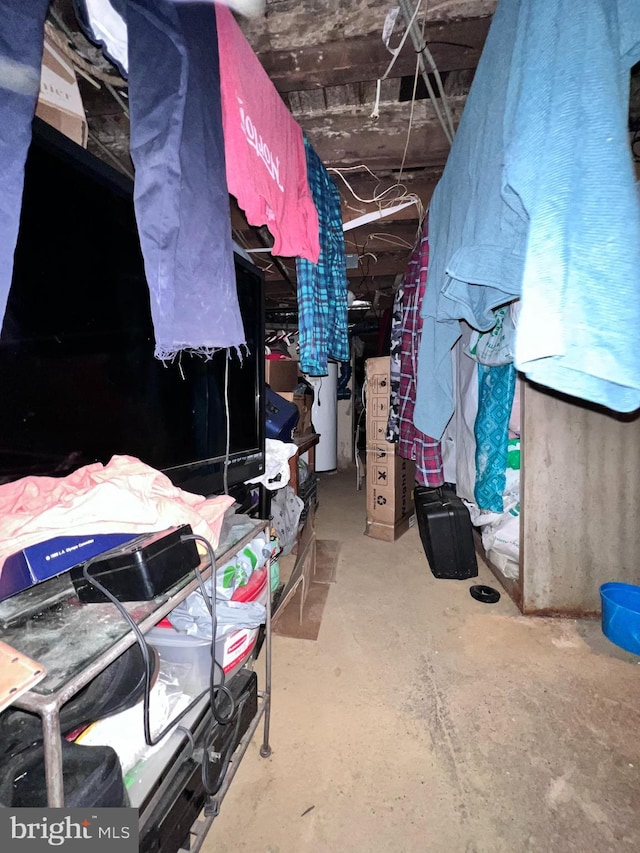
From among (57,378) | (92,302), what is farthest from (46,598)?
(92,302)

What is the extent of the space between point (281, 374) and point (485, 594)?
1.82 metres

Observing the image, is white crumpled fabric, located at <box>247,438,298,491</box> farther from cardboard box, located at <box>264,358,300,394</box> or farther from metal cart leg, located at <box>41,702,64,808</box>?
metal cart leg, located at <box>41,702,64,808</box>

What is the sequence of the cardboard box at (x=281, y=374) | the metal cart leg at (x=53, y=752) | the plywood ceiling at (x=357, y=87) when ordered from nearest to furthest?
the metal cart leg at (x=53, y=752)
the plywood ceiling at (x=357, y=87)
the cardboard box at (x=281, y=374)

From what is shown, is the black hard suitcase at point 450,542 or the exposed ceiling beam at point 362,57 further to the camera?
the black hard suitcase at point 450,542

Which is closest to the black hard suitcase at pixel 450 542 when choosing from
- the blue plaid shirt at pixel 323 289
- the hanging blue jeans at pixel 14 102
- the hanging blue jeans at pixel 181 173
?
the blue plaid shirt at pixel 323 289

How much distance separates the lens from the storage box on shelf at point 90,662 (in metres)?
0.46

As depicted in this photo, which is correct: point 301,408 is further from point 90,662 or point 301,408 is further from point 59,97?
point 90,662

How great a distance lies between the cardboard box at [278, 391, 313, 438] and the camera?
244cm

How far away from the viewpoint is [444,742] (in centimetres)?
117

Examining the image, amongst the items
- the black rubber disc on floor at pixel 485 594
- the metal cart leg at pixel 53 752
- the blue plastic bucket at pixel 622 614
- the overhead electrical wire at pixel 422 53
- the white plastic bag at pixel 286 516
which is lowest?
the black rubber disc on floor at pixel 485 594

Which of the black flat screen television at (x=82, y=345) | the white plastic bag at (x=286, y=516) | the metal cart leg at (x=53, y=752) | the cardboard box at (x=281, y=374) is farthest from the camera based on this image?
the cardboard box at (x=281, y=374)

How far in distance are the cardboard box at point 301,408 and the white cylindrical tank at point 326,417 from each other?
157cm

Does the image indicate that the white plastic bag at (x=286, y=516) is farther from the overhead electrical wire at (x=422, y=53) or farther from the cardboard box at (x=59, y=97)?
the overhead electrical wire at (x=422, y=53)

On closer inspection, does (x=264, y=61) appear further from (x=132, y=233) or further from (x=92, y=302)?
(x=92, y=302)
